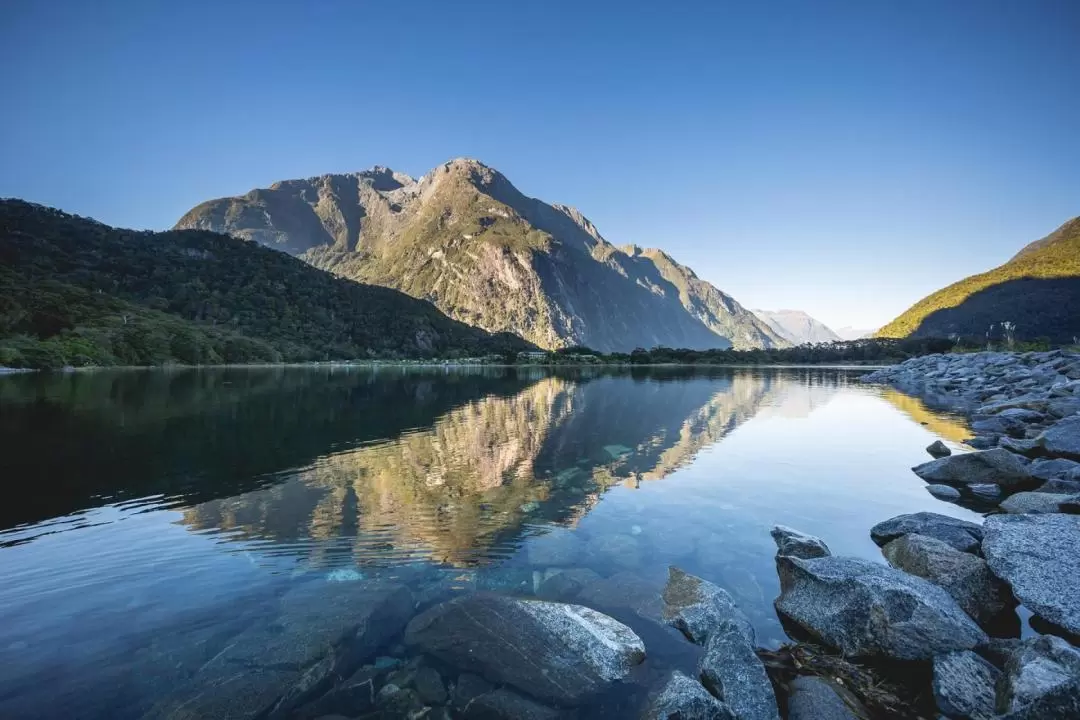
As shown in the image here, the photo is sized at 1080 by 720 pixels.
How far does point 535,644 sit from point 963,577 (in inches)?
339

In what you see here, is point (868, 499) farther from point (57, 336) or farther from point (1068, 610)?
point (57, 336)

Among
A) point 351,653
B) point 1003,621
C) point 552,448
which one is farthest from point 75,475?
point 1003,621

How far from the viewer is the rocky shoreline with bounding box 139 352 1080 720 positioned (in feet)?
21.3

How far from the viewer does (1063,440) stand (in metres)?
19.8

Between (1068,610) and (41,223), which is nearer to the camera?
(1068,610)

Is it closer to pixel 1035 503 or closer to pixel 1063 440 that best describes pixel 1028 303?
pixel 1063 440

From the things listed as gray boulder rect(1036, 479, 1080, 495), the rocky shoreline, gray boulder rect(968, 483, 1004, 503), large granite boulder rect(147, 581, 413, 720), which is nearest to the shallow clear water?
large granite boulder rect(147, 581, 413, 720)

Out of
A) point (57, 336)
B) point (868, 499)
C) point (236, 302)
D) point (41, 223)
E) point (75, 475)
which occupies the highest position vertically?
point (41, 223)

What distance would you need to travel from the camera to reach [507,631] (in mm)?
8211

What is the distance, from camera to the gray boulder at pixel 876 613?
742 cm

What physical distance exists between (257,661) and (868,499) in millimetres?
19588

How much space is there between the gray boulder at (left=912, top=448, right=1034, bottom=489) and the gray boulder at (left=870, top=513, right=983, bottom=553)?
787cm

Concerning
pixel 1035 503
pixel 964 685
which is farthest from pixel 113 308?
pixel 1035 503

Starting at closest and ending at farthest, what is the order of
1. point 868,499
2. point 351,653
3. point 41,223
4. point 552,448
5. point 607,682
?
point 607,682 → point 351,653 → point 868,499 → point 552,448 → point 41,223
